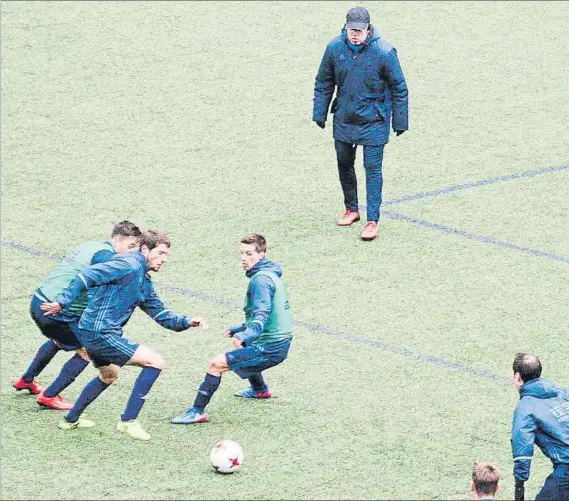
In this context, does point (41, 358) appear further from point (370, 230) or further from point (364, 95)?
point (364, 95)

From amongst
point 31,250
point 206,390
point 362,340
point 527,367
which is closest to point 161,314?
point 206,390

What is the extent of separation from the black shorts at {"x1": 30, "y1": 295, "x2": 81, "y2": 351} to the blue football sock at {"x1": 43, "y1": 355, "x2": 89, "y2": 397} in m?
0.12

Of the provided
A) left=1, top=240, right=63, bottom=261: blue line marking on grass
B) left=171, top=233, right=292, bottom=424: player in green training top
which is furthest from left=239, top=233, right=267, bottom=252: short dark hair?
left=1, top=240, right=63, bottom=261: blue line marking on grass

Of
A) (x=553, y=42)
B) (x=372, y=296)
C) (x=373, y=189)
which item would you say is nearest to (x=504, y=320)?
(x=372, y=296)

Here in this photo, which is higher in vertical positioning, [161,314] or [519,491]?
[161,314]

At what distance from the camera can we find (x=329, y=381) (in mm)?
12133

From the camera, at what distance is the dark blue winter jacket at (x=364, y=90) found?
574 inches

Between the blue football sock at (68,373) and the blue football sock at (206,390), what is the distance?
965 millimetres

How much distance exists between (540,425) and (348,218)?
20.0 ft

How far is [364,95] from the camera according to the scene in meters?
14.7

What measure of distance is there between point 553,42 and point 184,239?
8.26 meters

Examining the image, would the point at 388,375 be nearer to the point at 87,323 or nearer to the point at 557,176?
the point at 87,323

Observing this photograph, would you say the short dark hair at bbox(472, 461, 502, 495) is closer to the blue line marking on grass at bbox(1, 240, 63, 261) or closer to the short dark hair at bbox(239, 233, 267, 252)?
the short dark hair at bbox(239, 233, 267, 252)

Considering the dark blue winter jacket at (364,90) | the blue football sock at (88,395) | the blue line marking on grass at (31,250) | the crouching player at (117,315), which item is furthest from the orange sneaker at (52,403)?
the dark blue winter jacket at (364,90)
